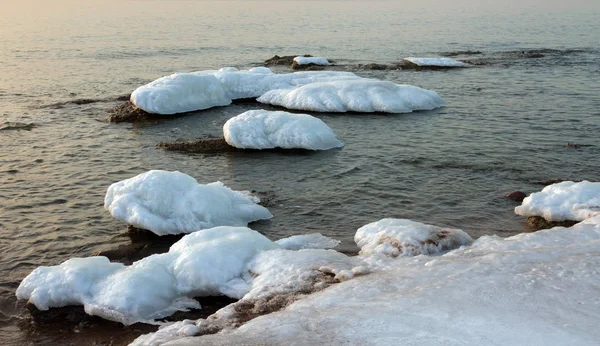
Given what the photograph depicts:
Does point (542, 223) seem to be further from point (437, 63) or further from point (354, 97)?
point (437, 63)

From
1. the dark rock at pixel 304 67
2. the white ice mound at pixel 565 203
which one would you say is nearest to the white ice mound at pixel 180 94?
the dark rock at pixel 304 67

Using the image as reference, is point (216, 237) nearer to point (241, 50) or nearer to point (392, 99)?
point (392, 99)

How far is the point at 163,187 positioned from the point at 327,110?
1217 cm

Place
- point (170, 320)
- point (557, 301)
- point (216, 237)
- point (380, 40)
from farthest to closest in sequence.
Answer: point (380, 40) < point (216, 237) < point (170, 320) < point (557, 301)

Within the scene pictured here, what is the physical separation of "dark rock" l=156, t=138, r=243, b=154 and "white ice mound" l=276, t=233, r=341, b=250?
24.8ft

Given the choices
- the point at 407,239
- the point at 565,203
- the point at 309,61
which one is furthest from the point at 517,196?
the point at 309,61

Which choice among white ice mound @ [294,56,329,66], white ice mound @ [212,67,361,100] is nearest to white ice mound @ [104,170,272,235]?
white ice mound @ [212,67,361,100]

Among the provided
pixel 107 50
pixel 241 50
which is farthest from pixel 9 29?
pixel 241 50

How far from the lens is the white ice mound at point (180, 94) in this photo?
23.6 meters

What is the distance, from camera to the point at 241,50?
44031mm

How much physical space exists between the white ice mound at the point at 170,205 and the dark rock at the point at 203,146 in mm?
5767

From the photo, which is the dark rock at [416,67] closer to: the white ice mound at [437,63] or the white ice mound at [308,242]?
the white ice mound at [437,63]

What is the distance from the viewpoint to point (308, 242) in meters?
12.2

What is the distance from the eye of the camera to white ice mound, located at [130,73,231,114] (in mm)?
23625
